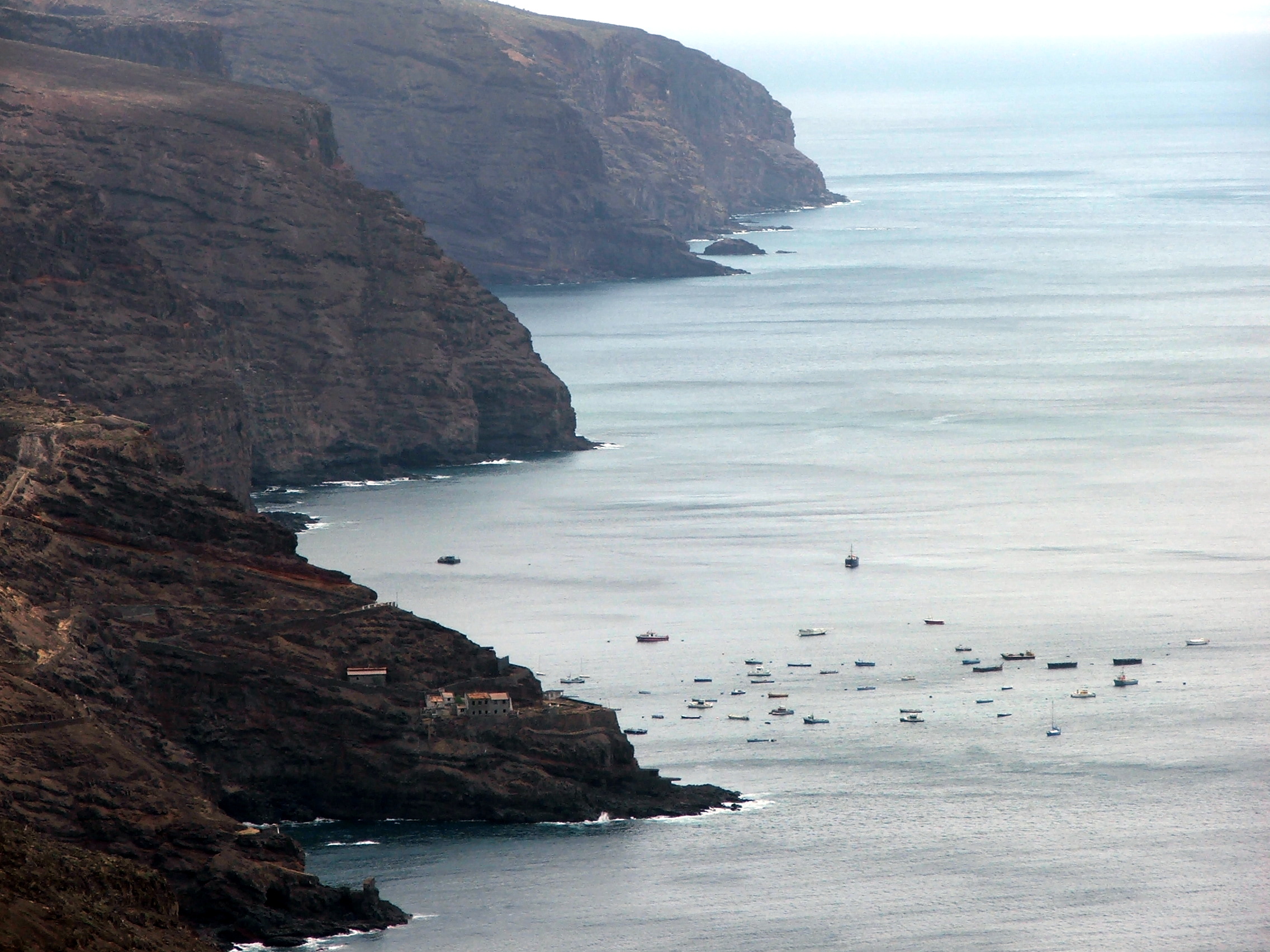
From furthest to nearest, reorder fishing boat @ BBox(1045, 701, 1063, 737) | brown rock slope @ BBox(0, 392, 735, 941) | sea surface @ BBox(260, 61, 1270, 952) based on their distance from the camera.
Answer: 1. fishing boat @ BBox(1045, 701, 1063, 737)
2. sea surface @ BBox(260, 61, 1270, 952)
3. brown rock slope @ BBox(0, 392, 735, 941)

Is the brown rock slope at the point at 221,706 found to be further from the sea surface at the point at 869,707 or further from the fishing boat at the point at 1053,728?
the fishing boat at the point at 1053,728

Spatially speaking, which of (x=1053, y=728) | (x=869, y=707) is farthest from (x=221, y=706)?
(x=1053, y=728)

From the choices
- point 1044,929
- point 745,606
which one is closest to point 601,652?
point 745,606

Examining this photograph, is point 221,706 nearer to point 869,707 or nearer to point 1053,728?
point 869,707

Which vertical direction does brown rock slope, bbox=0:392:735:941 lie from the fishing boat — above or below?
above

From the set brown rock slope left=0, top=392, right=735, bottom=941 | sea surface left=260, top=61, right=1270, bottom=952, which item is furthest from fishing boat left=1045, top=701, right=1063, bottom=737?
brown rock slope left=0, top=392, right=735, bottom=941

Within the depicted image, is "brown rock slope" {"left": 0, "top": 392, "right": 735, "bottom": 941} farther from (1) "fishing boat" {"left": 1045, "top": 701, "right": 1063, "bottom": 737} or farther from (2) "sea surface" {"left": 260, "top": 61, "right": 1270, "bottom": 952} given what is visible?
(1) "fishing boat" {"left": 1045, "top": 701, "right": 1063, "bottom": 737}
